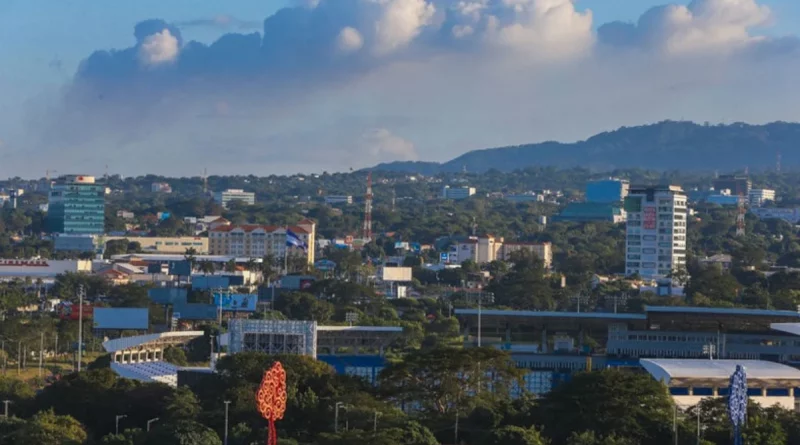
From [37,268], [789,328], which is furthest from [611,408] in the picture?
[37,268]

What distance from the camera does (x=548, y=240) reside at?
491ft

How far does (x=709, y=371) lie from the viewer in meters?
45.1

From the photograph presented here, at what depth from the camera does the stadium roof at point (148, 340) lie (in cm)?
5797

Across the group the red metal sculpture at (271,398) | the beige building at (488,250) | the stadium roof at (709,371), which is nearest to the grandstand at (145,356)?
the stadium roof at (709,371)

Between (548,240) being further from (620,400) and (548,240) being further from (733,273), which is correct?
(620,400)

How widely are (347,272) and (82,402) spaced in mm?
69507

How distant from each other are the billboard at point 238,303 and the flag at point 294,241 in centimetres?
4841

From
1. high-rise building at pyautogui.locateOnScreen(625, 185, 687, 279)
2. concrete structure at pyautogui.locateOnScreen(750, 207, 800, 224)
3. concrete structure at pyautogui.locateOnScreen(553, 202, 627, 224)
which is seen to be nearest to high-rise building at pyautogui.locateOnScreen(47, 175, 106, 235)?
high-rise building at pyautogui.locateOnScreen(625, 185, 687, 279)

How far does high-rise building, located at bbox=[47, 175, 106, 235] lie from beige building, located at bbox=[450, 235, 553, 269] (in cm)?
3309

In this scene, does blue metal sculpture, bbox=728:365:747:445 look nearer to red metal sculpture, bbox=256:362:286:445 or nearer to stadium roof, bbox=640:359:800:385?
red metal sculpture, bbox=256:362:286:445

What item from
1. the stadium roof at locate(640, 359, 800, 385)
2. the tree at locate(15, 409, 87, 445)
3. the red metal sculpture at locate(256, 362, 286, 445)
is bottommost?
the tree at locate(15, 409, 87, 445)

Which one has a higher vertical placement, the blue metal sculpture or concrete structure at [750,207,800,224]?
concrete structure at [750,207,800,224]

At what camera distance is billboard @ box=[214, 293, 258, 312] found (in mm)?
79000

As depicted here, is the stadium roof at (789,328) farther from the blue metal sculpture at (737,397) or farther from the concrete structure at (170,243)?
the concrete structure at (170,243)
